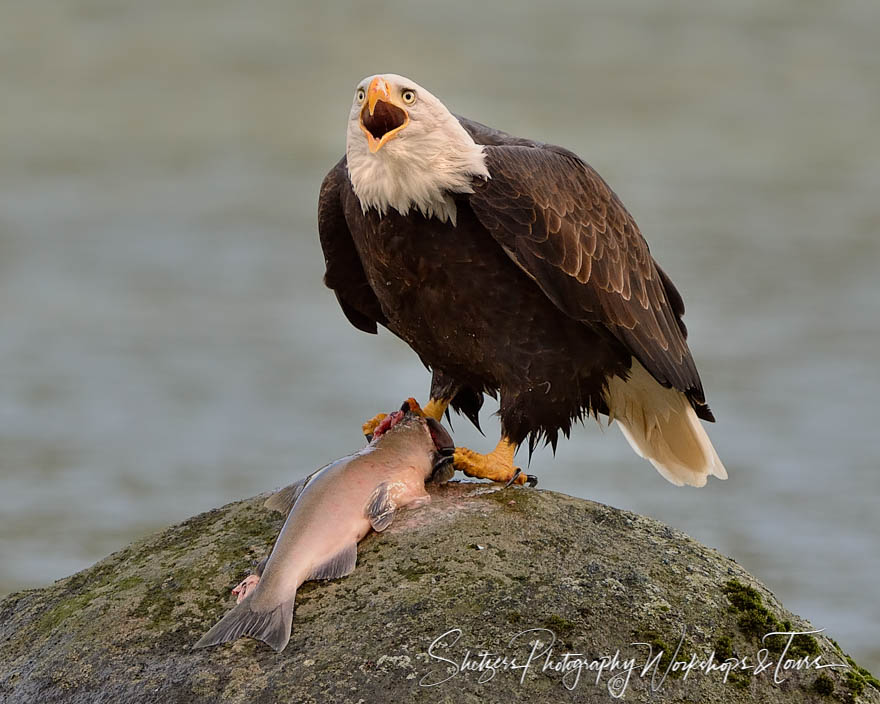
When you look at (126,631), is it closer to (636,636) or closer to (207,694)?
(207,694)

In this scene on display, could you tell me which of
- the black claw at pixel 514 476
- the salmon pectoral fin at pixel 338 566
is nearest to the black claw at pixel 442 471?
the black claw at pixel 514 476

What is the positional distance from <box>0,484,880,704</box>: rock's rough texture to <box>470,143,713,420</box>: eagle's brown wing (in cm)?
108

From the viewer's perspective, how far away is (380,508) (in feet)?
15.1

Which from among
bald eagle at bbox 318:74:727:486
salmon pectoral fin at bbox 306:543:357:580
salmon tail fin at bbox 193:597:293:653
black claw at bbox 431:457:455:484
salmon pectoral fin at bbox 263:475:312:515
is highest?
bald eagle at bbox 318:74:727:486

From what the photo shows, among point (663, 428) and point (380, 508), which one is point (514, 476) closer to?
point (380, 508)

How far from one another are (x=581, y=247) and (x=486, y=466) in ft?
3.66

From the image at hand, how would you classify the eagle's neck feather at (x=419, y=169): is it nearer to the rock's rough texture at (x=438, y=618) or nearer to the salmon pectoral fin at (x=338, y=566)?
the rock's rough texture at (x=438, y=618)

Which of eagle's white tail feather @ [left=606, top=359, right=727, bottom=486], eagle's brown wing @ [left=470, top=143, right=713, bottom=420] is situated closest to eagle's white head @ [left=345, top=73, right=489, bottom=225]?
eagle's brown wing @ [left=470, top=143, right=713, bottom=420]

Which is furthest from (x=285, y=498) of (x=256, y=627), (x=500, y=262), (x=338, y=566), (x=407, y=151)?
(x=407, y=151)

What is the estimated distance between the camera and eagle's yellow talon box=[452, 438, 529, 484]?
211 inches

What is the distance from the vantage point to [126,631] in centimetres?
428

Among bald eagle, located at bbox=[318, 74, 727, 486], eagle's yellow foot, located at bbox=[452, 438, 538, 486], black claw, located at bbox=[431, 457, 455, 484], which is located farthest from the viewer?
eagle's yellow foot, located at bbox=[452, 438, 538, 486]

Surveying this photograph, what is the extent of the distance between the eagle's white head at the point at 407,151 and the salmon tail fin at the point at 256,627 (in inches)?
78.1

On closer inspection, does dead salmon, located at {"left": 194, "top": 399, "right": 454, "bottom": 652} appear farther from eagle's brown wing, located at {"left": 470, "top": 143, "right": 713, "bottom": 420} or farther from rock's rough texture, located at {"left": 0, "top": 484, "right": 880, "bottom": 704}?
eagle's brown wing, located at {"left": 470, "top": 143, "right": 713, "bottom": 420}
